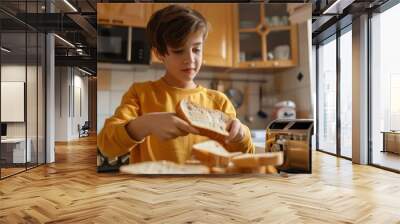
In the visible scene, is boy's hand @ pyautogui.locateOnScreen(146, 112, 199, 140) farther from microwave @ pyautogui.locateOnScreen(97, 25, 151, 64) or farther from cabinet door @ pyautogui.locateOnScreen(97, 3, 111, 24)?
cabinet door @ pyautogui.locateOnScreen(97, 3, 111, 24)

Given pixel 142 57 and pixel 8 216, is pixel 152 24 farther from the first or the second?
pixel 8 216

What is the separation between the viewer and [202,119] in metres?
3.59

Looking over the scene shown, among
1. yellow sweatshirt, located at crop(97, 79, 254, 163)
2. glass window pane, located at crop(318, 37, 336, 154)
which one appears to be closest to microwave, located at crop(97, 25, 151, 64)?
yellow sweatshirt, located at crop(97, 79, 254, 163)

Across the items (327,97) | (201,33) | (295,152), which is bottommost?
(295,152)

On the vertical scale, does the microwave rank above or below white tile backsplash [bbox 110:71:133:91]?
above

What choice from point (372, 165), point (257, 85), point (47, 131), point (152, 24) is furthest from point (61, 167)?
point (372, 165)

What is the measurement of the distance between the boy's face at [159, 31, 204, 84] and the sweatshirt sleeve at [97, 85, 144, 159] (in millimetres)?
452

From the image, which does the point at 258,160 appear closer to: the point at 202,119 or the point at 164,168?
the point at 202,119

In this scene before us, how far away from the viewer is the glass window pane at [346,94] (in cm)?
625

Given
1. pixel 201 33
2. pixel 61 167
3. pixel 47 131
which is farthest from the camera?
pixel 47 131

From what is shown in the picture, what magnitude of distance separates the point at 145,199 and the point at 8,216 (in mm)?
1136

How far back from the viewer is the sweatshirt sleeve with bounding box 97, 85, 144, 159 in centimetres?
361

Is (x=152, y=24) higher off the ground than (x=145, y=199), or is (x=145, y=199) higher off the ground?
(x=152, y=24)

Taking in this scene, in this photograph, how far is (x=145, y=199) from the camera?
3463 millimetres
